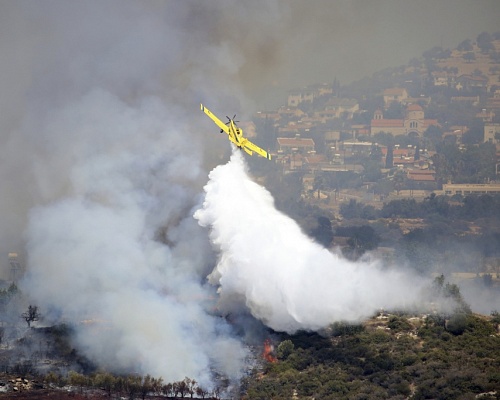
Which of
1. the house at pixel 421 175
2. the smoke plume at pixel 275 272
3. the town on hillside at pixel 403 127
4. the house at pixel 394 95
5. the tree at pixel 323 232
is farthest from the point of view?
the house at pixel 394 95

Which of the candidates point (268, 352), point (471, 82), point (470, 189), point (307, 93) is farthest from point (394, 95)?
point (268, 352)

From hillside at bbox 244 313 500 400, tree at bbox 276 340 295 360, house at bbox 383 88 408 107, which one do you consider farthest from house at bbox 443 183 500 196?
tree at bbox 276 340 295 360

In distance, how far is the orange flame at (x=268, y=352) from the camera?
66750mm

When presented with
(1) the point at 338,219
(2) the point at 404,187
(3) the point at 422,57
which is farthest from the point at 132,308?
(3) the point at 422,57

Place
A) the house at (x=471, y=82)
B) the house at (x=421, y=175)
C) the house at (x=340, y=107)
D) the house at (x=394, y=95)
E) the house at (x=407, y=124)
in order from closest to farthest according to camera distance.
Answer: the house at (x=421, y=175) → the house at (x=407, y=124) → the house at (x=471, y=82) → the house at (x=340, y=107) → the house at (x=394, y=95)

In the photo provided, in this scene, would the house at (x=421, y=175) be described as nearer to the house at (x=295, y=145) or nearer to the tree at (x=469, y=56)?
the house at (x=295, y=145)

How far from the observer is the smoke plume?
6719 centimetres

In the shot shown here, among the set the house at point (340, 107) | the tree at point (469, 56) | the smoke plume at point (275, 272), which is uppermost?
the tree at point (469, 56)

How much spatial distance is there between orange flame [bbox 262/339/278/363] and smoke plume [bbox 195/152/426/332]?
99cm

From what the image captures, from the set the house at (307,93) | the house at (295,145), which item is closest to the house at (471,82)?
the house at (307,93)

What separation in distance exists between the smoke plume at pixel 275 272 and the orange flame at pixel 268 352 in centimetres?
99

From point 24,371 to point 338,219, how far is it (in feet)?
212

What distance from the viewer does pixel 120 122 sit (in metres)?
83.8

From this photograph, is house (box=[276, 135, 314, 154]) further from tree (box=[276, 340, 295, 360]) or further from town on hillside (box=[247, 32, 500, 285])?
tree (box=[276, 340, 295, 360])
